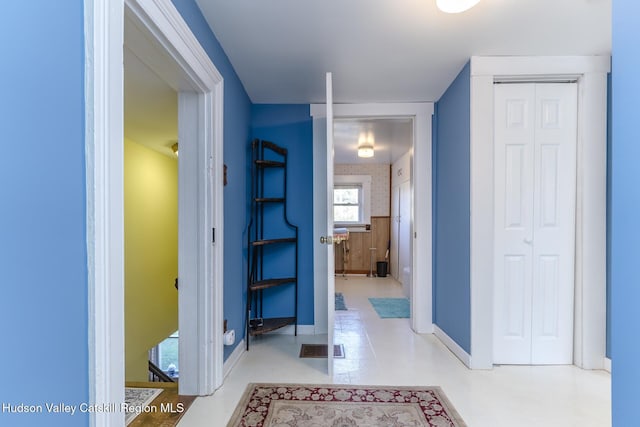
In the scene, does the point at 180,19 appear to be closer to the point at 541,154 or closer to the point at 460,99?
the point at 460,99

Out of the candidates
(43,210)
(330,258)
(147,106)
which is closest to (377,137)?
(330,258)

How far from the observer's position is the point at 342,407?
5.53ft

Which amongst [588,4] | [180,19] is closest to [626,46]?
[588,4]

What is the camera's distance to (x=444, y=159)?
279 cm

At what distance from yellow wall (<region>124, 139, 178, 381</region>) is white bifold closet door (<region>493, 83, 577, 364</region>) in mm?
4004

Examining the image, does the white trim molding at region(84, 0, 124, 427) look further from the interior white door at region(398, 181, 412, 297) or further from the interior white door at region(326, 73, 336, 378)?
the interior white door at region(398, 181, 412, 297)

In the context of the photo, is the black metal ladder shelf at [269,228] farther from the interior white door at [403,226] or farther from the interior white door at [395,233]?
the interior white door at [395,233]

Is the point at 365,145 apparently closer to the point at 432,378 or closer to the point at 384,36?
the point at 384,36

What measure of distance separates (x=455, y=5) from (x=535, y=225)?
1645 mm

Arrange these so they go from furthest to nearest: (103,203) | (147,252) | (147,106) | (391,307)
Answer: (147,252) → (391,307) → (147,106) → (103,203)

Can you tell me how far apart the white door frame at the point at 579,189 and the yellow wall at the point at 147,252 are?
3.81 m

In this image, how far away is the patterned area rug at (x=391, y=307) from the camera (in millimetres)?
3514

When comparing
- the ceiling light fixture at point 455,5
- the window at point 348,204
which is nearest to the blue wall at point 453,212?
the ceiling light fixture at point 455,5

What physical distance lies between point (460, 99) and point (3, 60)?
2612 mm
